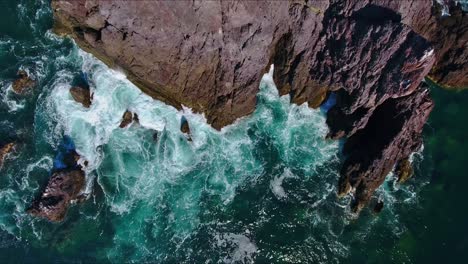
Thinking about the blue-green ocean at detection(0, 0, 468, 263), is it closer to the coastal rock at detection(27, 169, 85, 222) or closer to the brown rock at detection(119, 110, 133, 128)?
the brown rock at detection(119, 110, 133, 128)

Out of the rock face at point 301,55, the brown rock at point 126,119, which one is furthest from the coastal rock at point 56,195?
the rock face at point 301,55

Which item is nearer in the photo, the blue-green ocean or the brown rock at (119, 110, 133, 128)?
the blue-green ocean

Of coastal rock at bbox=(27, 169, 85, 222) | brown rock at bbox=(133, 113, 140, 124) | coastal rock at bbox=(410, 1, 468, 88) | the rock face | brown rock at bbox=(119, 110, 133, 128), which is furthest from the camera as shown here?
brown rock at bbox=(133, 113, 140, 124)

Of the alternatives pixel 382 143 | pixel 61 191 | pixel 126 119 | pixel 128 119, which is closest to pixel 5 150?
pixel 61 191

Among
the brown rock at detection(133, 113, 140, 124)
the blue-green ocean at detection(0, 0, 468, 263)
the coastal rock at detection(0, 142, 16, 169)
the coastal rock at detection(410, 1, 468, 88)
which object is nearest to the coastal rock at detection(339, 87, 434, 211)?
the blue-green ocean at detection(0, 0, 468, 263)

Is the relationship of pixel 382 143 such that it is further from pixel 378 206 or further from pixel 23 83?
pixel 23 83

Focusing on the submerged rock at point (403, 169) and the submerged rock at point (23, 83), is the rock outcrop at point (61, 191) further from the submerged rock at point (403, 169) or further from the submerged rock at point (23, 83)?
the submerged rock at point (403, 169)
